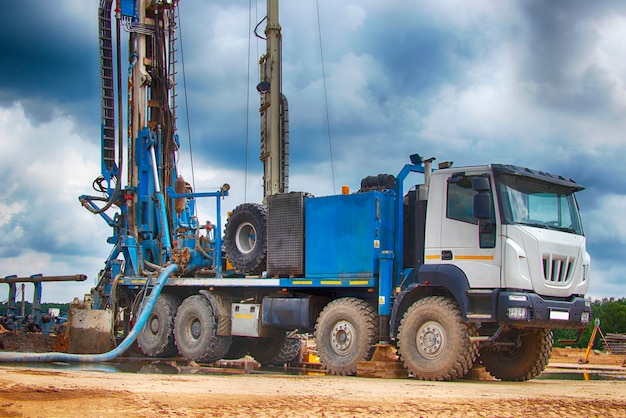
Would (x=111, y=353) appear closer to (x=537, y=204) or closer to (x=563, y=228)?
(x=537, y=204)

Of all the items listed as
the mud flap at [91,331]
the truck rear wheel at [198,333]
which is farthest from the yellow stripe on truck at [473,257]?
the mud flap at [91,331]

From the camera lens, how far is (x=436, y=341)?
12.2 meters

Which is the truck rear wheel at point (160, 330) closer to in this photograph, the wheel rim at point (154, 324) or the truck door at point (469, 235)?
the wheel rim at point (154, 324)

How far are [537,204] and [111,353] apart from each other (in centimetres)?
898

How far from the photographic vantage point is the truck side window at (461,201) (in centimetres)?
1228

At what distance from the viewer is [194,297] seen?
16812 mm

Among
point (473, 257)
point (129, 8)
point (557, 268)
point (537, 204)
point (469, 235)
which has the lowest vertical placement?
point (557, 268)

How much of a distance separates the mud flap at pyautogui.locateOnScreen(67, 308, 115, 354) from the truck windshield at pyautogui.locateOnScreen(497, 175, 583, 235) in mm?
10109

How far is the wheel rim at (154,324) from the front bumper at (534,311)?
8516mm

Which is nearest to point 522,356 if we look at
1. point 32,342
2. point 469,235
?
point 469,235

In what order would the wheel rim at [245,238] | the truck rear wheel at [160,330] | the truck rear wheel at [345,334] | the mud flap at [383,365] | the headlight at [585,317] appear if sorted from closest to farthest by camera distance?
the headlight at [585,317]
the mud flap at [383,365]
the truck rear wheel at [345,334]
the wheel rim at [245,238]
the truck rear wheel at [160,330]

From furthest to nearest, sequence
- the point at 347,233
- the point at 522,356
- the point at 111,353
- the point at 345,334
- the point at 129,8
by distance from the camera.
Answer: the point at 129,8 → the point at 111,353 → the point at 347,233 → the point at 345,334 → the point at 522,356

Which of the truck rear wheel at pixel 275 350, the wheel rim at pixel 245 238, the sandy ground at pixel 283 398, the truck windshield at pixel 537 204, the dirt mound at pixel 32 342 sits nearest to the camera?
the sandy ground at pixel 283 398

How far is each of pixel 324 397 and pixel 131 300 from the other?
442 inches
